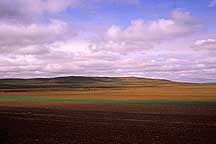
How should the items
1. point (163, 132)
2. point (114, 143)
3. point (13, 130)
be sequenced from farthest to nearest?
point (13, 130), point (163, 132), point (114, 143)

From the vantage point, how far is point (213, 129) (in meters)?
18.2

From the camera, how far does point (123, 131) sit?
17.7 m

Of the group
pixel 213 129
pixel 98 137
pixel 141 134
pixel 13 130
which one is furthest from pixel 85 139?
pixel 213 129

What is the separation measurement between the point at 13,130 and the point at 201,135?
1029cm

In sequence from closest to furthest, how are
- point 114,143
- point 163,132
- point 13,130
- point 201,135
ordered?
point 114,143, point 201,135, point 163,132, point 13,130

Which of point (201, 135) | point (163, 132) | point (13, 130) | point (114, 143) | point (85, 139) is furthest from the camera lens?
point (13, 130)

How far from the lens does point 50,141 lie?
14.6m

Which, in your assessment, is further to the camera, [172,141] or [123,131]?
[123,131]

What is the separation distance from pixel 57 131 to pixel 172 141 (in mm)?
6655

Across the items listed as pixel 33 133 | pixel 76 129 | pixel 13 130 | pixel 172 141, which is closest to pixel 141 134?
pixel 172 141

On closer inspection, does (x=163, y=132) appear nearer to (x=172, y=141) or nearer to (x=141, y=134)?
(x=141, y=134)

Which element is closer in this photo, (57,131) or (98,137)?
(98,137)

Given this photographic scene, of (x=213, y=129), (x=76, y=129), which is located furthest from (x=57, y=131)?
(x=213, y=129)

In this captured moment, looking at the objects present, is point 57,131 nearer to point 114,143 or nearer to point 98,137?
point 98,137
